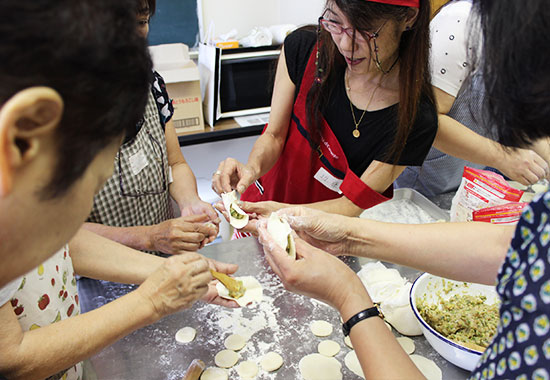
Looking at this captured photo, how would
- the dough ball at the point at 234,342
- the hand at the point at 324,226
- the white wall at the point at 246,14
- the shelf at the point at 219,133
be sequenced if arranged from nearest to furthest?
the dough ball at the point at 234,342
the hand at the point at 324,226
the shelf at the point at 219,133
the white wall at the point at 246,14

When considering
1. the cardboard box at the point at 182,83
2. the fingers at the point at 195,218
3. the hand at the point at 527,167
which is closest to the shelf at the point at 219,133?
the cardboard box at the point at 182,83

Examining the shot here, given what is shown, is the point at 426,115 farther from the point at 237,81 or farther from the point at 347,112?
the point at 237,81

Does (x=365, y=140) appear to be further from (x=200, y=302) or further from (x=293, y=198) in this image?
(x=200, y=302)

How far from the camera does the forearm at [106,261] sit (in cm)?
126

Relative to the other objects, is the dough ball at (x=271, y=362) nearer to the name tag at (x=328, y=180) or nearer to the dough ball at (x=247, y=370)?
the dough ball at (x=247, y=370)

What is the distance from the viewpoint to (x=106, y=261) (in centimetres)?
128

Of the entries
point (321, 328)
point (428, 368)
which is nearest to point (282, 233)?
point (321, 328)

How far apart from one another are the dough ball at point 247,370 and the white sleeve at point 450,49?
4.99ft

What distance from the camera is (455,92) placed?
6.21 ft

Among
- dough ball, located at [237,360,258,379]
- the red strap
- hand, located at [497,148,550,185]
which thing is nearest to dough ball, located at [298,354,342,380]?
dough ball, located at [237,360,258,379]

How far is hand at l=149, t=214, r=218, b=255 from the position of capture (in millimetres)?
1531

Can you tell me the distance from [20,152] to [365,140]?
1.44 meters

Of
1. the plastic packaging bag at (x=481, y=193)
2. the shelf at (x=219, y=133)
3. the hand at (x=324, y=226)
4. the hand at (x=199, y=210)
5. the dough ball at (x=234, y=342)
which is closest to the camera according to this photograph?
the dough ball at (x=234, y=342)

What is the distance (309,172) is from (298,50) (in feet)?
1.87
